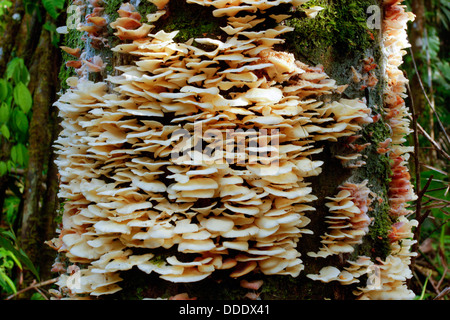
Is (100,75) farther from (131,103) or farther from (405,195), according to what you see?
(405,195)

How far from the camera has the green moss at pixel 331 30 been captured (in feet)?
5.70

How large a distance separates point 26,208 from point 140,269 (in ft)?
9.98

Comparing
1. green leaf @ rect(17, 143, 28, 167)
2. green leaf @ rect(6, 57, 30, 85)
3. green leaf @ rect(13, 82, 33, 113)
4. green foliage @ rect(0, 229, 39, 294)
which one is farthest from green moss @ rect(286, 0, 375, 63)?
green leaf @ rect(17, 143, 28, 167)

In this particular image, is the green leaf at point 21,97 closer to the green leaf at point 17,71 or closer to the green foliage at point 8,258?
the green leaf at point 17,71

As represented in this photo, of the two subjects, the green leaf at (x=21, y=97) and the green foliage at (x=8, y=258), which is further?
the green leaf at (x=21, y=97)

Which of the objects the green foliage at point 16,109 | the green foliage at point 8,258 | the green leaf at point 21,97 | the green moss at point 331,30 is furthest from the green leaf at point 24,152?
the green moss at point 331,30

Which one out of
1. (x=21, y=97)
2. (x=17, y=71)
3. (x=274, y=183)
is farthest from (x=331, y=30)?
(x=17, y=71)

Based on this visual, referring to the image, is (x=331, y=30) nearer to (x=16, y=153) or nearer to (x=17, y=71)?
(x=17, y=71)

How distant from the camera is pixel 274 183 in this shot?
5.14ft

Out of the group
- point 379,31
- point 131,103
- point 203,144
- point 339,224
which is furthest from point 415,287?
point 131,103

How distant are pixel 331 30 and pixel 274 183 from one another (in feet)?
2.93

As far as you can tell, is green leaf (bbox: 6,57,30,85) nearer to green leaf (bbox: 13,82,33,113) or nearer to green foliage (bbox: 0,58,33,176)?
green foliage (bbox: 0,58,33,176)

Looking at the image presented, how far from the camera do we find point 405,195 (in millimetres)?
2045

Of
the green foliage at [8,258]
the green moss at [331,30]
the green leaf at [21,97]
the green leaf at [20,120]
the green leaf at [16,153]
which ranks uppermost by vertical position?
the green moss at [331,30]
